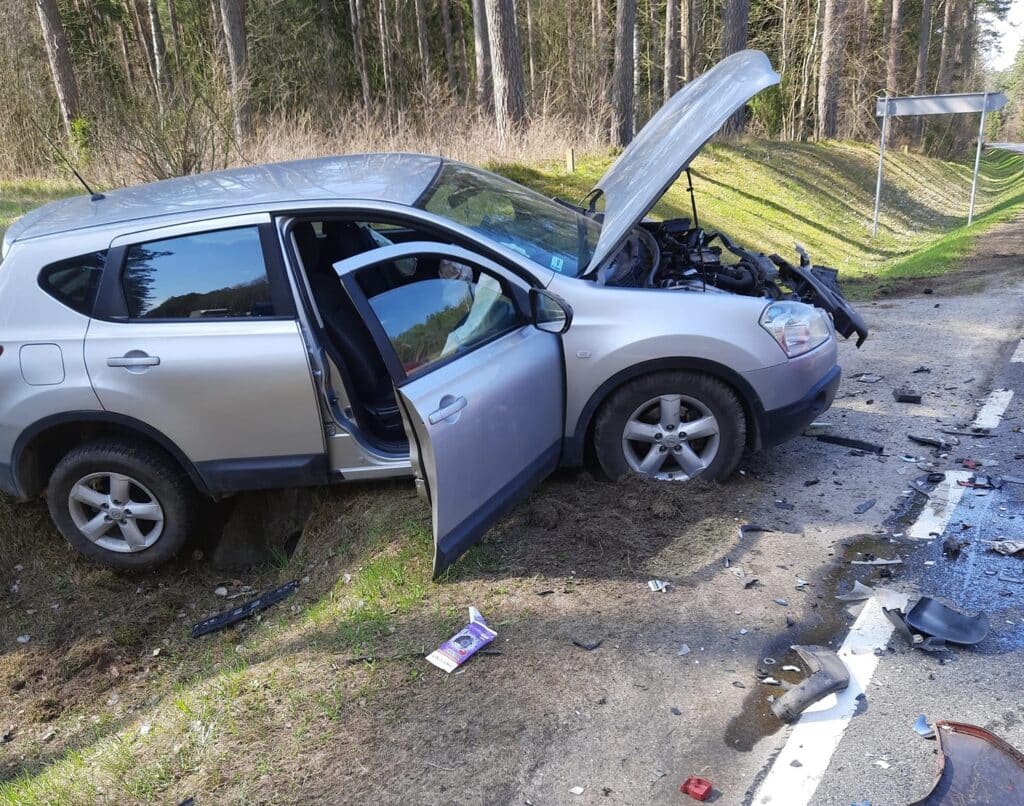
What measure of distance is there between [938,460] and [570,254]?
258 cm

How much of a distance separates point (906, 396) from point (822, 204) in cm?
1462

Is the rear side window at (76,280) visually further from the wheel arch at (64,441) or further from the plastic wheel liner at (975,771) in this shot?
the plastic wheel liner at (975,771)

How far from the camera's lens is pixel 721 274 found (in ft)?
16.5

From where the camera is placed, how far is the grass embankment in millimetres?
2947

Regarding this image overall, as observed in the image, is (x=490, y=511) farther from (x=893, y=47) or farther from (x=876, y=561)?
(x=893, y=47)

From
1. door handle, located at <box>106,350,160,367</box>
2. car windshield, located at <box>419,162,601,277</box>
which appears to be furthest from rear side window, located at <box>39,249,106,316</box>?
car windshield, located at <box>419,162,601,277</box>

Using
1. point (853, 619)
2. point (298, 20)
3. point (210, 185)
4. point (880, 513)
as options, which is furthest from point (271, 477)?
point (298, 20)

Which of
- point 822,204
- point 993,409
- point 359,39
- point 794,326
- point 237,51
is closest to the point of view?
point 794,326

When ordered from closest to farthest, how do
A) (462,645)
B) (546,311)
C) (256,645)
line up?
(462,645) → (256,645) → (546,311)

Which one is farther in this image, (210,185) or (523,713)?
(210,185)

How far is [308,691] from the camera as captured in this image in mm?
3230

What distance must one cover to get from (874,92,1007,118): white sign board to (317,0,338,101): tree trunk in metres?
20.1

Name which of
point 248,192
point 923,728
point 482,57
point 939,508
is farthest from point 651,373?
point 482,57

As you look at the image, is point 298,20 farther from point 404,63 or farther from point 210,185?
point 210,185
